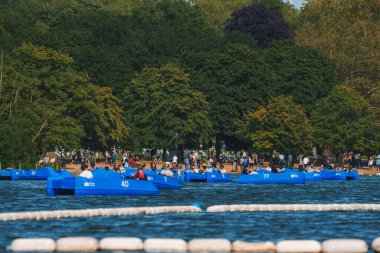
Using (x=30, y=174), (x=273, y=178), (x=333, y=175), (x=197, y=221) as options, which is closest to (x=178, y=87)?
(x=333, y=175)

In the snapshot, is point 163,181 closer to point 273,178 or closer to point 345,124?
point 273,178

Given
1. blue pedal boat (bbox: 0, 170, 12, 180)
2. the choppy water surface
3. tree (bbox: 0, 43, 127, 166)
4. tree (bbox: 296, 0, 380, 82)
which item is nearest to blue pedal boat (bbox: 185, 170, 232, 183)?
blue pedal boat (bbox: 0, 170, 12, 180)

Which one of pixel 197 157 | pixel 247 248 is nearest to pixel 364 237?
pixel 247 248

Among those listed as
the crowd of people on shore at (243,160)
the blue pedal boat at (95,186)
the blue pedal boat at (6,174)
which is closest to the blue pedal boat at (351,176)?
the crowd of people on shore at (243,160)

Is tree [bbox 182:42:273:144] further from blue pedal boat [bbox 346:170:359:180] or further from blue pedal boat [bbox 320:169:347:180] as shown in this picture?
blue pedal boat [bbox 320:169:347:180]

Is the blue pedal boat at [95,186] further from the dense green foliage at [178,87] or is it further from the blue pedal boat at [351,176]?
the blue pedal boat at [351,176]

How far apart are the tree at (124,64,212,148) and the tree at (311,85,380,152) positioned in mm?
14235

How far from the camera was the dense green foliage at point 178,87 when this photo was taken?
501ft

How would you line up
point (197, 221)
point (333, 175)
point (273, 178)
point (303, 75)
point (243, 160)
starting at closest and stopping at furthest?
point (197, 221) → point (273, 178) → point (333, 175) → point (243, 160) → point (303, 75)

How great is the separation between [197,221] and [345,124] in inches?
4257

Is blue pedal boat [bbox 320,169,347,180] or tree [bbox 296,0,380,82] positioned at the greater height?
tree [bbox 296,0,380,82]

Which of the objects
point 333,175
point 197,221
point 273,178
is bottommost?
point 197,221

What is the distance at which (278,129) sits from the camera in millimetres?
166250

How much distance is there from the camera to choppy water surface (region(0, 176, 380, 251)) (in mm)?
57344
